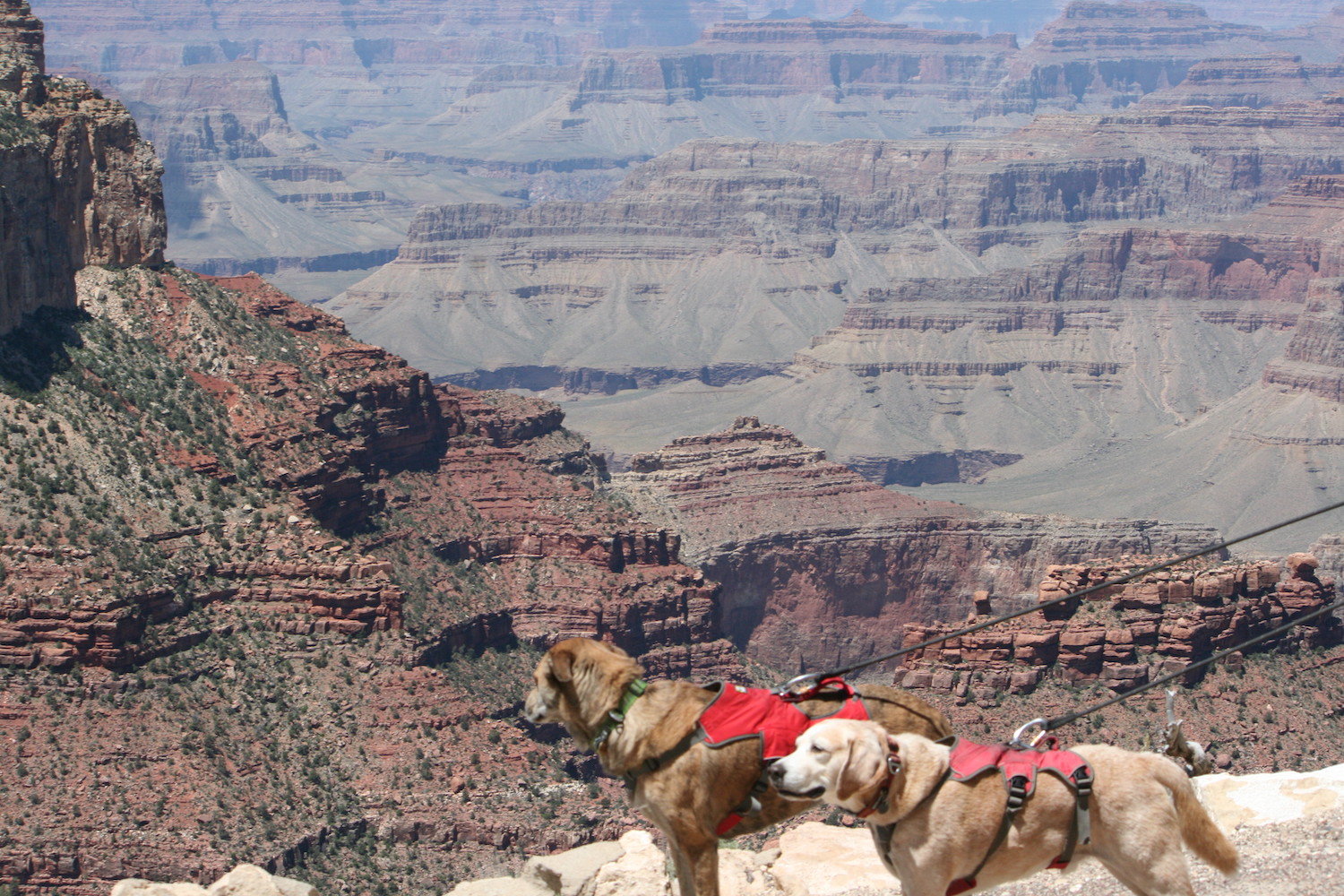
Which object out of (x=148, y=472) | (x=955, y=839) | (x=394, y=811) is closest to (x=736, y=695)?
(x=955, y=839)

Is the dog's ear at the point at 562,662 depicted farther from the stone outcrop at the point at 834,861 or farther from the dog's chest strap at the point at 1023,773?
the stone outcrop at the point at 834,861

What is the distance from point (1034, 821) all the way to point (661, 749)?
146 inches

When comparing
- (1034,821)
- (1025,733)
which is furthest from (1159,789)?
(1025,733)

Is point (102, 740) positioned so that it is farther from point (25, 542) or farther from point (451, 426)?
point (451, 426)

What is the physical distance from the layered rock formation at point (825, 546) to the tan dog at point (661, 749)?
2969 inches

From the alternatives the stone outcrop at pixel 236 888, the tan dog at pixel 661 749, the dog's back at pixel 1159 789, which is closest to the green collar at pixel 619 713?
the tan dog at pixel 661 749

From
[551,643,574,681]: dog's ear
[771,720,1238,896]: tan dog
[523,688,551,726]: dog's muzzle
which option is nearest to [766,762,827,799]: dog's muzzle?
[771,720,1238,896]: tan dog

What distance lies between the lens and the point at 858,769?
19.5m

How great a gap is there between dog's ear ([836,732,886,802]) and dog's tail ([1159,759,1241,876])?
291 cm

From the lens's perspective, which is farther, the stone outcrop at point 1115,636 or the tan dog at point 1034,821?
the stone outcrop at point 1115,636

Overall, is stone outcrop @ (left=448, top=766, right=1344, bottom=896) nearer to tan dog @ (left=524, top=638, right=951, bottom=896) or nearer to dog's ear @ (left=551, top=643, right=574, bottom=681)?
tan dog @ (left=524, top=638, right=951, bottom=896)

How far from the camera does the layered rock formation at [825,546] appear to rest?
99.1 metres

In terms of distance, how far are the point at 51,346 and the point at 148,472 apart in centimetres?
615

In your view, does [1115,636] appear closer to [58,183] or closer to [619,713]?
[58,183]
